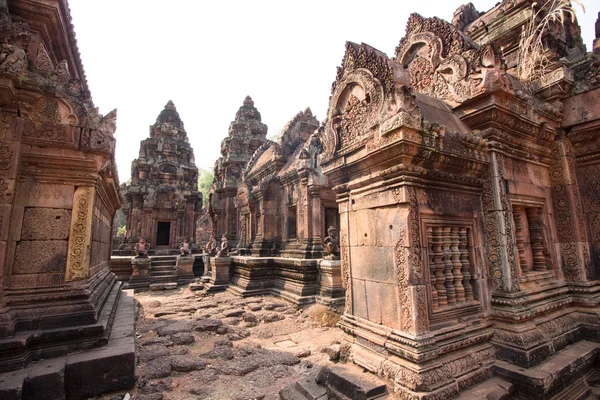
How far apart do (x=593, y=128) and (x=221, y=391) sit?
624 centimetres

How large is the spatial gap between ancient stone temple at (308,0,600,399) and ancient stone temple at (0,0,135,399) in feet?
9.43

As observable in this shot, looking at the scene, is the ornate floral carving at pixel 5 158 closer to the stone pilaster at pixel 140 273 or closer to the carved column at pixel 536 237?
the carved column at pixel 536 237

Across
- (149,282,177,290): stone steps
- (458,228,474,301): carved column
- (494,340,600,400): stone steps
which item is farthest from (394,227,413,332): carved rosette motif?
(149,282,177,290): stone steps

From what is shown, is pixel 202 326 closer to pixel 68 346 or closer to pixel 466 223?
pixel 68 346

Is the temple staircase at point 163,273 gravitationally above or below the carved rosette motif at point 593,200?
below

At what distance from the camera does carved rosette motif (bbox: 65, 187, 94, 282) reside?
12.1 feet

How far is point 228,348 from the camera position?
5.09 m

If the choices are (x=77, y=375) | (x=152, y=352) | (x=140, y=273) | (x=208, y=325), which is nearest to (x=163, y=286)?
(x=140, y=273)

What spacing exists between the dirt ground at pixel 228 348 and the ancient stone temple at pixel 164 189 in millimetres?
12160

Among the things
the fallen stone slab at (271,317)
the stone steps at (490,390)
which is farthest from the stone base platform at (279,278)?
the stone steps at (490,390)

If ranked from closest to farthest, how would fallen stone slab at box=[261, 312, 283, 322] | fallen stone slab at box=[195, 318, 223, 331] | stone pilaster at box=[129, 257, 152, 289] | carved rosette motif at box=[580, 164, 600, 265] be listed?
carved rosette motif at box=[580, 164, 600, 265] → fallen stone slab at box=[195, 318, 223, 331] → fallen stone slab at box=[261, 312, 283, 322] → stone pilaster at box=[129, 257, 152, 289]

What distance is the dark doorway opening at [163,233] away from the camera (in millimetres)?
20078

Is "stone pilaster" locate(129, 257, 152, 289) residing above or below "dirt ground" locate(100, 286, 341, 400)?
above

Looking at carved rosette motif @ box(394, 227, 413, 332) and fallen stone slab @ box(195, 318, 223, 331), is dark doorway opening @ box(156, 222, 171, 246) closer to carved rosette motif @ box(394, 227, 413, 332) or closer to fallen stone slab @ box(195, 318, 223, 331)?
fallen stone slab @ box(195, 318, 223, 331)
